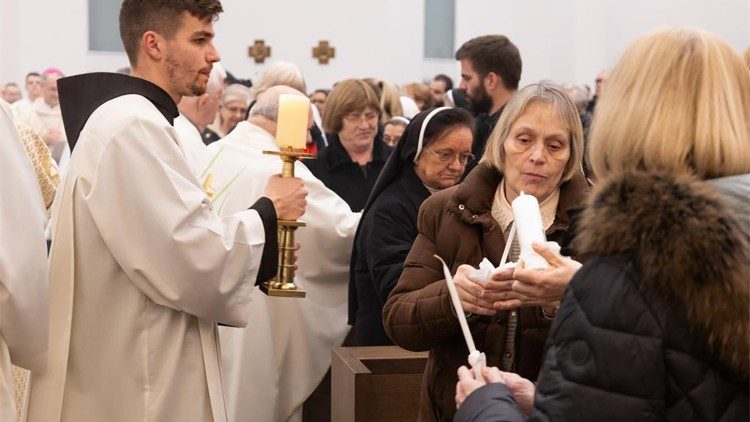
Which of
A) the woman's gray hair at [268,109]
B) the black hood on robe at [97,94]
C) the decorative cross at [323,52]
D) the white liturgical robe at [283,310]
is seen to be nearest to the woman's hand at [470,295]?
the black hood on robe at [97,94]

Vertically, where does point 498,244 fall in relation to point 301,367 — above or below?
above

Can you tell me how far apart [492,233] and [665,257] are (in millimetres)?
1353

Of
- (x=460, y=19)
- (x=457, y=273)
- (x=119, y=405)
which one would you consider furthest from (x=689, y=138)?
(x=460, y=19)

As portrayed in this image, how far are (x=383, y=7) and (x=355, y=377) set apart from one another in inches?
493

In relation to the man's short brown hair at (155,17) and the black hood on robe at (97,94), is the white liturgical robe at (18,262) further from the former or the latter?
the man's short brown hair at (155,17)

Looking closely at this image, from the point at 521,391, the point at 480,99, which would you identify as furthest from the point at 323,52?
the point at 521,391

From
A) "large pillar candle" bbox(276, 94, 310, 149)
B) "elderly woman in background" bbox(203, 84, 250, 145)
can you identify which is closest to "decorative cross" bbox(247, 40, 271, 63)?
"elderly woman in background" bbox(203, 84, 250, 145)

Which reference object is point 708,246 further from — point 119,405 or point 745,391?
point 119,405

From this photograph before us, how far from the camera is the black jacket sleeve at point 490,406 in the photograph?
7.32ft

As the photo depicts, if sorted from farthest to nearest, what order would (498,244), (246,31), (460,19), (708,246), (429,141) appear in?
(460,19) < (246,31) < (429,141) < (498,244) < (708,246)

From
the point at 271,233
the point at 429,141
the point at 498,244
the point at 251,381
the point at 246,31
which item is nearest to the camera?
the point at 498,244

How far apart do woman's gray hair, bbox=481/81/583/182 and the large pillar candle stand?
22.8 inches

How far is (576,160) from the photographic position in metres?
3.39

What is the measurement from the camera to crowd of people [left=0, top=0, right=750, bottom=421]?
6.35 feet
